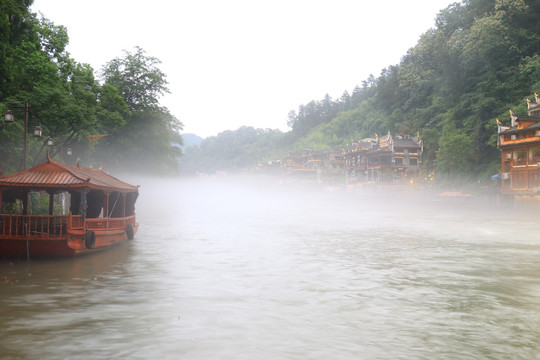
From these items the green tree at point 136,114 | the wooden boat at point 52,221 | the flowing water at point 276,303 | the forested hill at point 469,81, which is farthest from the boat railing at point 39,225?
the forested hill at point 469,81

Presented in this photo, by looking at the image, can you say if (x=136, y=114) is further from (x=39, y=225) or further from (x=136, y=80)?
(x=39, y=225)

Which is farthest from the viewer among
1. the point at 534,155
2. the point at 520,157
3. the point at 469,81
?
the point at 469,81

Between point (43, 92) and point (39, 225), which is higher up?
point (43, 92)

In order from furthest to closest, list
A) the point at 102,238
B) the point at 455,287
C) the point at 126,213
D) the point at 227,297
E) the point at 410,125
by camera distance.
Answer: the point at 410,125 < the point at 126,213 < the point at 102,238 < the point at 455,287 < the point at 227,297

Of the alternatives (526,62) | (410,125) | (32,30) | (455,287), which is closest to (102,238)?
(455,287)

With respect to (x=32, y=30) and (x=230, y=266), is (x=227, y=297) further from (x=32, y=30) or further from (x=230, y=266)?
(x=32, y=30)

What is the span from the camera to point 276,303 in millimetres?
12656

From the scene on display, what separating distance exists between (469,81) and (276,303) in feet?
239

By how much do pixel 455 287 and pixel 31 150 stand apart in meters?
29.0

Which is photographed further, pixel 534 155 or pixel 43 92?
pixel 534 155

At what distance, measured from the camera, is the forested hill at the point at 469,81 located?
64.9 m

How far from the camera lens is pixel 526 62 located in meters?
66.4

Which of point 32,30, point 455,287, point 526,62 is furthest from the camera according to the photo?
point 526,62

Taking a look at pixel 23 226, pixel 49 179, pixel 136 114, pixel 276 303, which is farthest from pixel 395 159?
pixel 276 303
